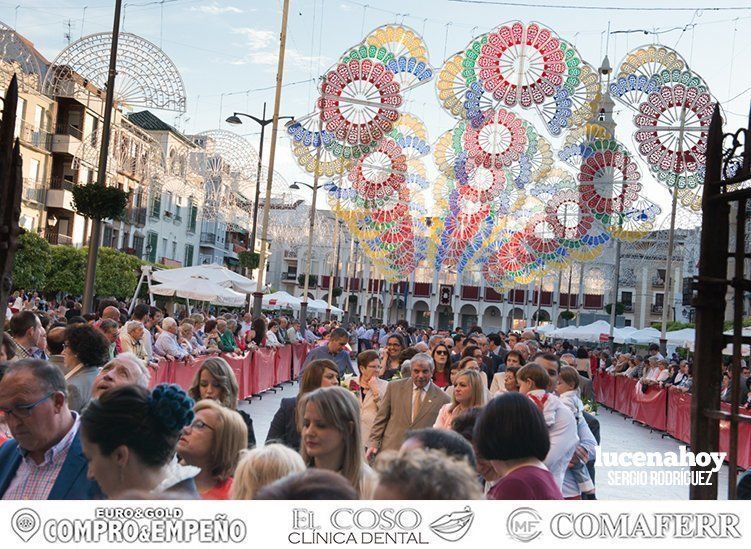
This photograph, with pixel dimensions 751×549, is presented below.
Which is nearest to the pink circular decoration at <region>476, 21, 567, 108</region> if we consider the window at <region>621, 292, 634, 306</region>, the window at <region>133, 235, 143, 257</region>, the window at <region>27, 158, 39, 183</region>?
the window at <region>27, 158, 39, 183</region>

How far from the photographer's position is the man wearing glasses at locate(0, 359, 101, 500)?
3.95 m

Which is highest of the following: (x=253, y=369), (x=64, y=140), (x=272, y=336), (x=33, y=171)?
(x=64, y=140)

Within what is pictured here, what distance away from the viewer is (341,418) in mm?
4457

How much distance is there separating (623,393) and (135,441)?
21.4 metres

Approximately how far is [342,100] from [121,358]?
11.6 metres

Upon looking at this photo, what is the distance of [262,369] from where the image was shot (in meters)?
20.7

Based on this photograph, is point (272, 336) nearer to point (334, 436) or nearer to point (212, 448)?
point (334, 436)

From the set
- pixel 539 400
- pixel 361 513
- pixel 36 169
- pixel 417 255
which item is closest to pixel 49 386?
pixel 361 513

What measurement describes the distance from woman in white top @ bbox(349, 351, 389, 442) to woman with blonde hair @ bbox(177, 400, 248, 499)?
151 inches

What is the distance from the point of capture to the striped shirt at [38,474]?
395 cm

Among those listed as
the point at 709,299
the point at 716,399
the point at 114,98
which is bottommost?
the point at 716,399

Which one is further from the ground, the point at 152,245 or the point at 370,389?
the point at 152,245

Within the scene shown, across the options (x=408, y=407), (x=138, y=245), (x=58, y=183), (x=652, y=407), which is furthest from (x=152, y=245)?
(x=408, y=407)

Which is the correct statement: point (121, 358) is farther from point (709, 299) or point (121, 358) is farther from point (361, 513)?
point (709, 299)
